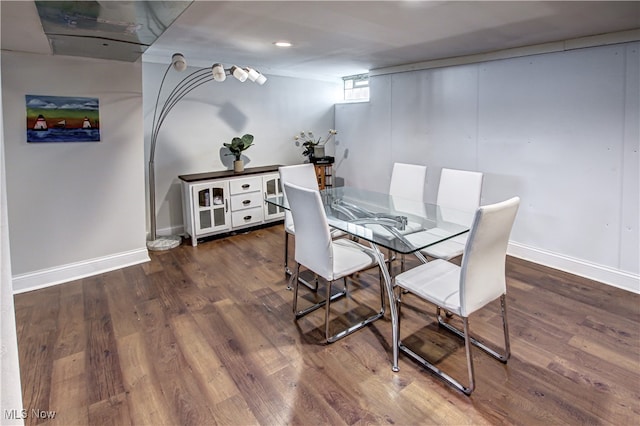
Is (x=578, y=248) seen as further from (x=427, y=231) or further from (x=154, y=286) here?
(x=154, y=286)

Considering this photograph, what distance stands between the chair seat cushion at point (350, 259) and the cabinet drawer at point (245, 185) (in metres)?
2.16

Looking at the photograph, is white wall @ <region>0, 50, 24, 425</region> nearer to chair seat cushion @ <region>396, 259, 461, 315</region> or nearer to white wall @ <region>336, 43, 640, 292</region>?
chair seat cushion @ <region>396, 259, 461, 315</region>

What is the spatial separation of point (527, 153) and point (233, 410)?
3.39 metres

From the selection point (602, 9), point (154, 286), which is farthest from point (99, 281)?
point (602, 9)

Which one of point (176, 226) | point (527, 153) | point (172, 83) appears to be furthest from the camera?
point (176, 226)

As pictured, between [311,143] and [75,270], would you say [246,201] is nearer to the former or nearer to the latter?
[311,143]

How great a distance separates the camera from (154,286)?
320 centimetres

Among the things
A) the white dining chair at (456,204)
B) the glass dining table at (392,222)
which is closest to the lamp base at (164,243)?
the glass dining table at (392,222)

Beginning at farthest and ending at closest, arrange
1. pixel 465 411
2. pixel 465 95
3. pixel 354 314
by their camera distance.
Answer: pixel 465 95
pixel 354 314
pixel 465 411

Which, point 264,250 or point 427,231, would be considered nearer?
point 427,231

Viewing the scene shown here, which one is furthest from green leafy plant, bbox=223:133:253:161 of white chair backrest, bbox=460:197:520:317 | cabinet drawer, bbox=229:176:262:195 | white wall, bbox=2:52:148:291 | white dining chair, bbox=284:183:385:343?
white chair backrest, bbox=460:197:520:317

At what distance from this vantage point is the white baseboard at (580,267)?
10.0 ft

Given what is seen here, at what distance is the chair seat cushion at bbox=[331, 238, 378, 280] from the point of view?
7.80 ft

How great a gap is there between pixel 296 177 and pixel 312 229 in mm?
1287
